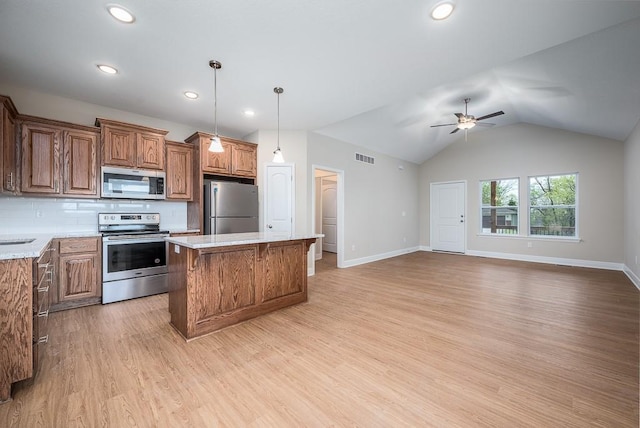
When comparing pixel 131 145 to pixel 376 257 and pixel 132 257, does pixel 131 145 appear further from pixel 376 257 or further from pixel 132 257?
pixel 376 257

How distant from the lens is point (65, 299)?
3070 millimetres

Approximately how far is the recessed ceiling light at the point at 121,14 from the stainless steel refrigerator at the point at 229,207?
2.32 metres

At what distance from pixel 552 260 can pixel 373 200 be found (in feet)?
14.2

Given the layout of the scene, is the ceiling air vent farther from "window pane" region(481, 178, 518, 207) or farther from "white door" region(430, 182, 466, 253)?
"window pane" region(481, 178, 518, 207)

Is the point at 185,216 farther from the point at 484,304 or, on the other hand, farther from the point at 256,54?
the point at 484,304

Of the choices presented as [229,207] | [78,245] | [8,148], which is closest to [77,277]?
[78,245]

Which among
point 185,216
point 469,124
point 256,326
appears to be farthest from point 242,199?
point 469,124

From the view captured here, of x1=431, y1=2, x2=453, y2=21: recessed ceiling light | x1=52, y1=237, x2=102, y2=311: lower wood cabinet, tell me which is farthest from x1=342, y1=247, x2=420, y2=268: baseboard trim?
x1=431, y1=2, x2=453, y2=21: recessed ceiling light

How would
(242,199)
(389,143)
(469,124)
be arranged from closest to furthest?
1. (242,199)
2. (469,124)
3. (389,143)

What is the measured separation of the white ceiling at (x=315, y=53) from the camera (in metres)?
1.97

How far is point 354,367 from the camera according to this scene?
1.96m

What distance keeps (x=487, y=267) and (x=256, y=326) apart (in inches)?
203

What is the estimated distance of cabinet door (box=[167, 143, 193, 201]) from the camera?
13.2 feet

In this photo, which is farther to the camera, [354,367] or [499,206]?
[499,206]
